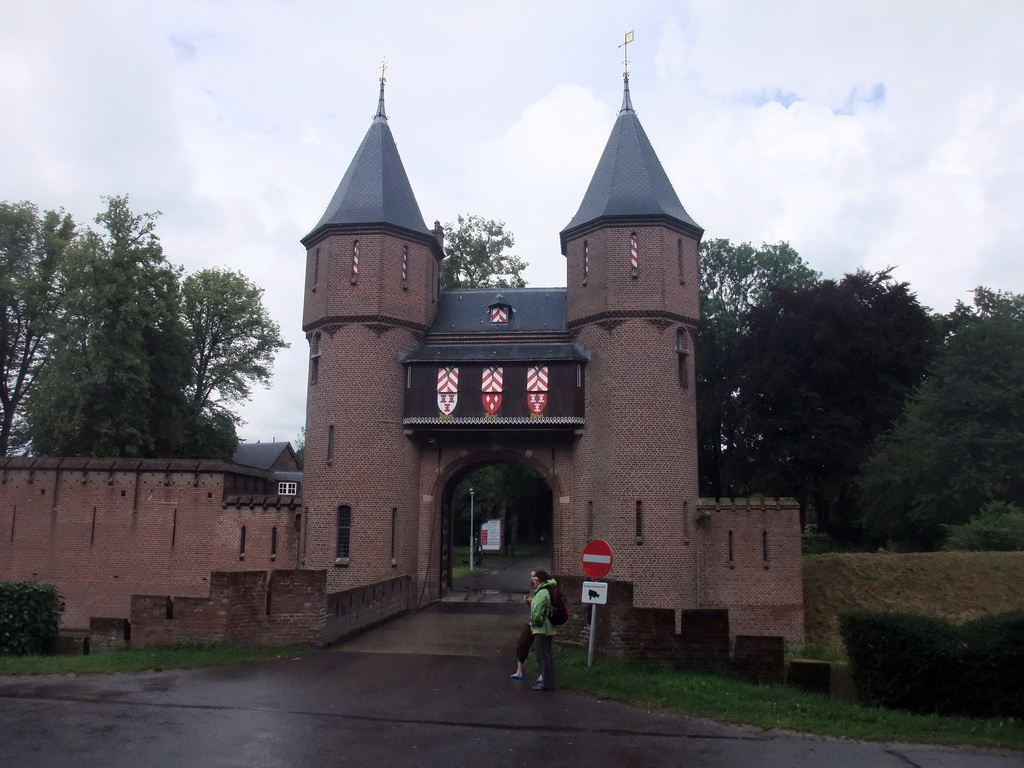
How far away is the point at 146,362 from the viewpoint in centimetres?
2681

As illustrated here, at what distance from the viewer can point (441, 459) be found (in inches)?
917

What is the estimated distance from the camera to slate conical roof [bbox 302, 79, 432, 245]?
918 inches

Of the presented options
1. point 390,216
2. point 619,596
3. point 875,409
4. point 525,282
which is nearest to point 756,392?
point 875,409

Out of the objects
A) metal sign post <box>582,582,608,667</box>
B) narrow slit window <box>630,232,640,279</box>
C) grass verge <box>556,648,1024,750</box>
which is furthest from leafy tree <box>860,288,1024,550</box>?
metal sign post <box>582,582,608,667</box>

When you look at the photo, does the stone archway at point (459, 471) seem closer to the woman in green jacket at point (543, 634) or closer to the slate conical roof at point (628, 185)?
the slate conical roof at point (628, 185)

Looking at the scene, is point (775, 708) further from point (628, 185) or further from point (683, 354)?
point (628, 185)

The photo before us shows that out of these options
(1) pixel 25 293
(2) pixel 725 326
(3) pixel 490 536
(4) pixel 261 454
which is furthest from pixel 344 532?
(4) pixel 261 454

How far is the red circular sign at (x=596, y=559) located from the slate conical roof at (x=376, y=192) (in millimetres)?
13744

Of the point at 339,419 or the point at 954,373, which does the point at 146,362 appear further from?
the point at 954,373

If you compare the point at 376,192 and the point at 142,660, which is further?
the point at 376,192

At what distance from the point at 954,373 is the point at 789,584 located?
34.4ft

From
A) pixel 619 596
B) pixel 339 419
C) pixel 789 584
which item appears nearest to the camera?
pixel 619 596

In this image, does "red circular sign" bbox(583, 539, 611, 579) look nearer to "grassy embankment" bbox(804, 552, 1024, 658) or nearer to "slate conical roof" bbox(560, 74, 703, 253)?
"grassy embankment" bbox(804, 552, 1024, 658)

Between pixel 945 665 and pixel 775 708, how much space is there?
232 cm
